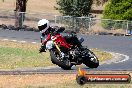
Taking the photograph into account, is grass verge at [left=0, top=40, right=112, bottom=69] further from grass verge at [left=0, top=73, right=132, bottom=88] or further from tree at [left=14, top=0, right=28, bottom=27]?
tree at [left=14, top=0, right=28, bottom=27]

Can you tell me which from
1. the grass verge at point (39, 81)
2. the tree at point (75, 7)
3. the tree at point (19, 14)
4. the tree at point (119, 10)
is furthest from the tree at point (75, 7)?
the grass verge at point (39, 81)

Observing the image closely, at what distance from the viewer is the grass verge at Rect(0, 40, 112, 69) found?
3171 cm

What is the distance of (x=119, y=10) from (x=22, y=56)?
3079cm

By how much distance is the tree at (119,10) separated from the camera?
63741 millimetres

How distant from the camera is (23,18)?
6009cm

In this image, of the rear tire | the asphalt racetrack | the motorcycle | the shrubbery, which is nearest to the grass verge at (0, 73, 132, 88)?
the motorcycle

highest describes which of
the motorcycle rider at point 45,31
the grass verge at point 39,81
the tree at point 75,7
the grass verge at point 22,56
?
the motorcycle rider at point 45,31

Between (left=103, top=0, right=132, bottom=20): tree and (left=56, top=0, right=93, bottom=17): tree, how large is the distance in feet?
15.2

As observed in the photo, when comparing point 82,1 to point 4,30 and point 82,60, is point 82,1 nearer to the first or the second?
point 4,30

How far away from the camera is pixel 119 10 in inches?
2549

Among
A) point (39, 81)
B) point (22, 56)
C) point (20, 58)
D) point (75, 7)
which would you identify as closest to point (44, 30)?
point (39, 81)

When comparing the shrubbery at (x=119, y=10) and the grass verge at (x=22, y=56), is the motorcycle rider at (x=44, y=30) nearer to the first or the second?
the grass verge at (x=22, y=56)

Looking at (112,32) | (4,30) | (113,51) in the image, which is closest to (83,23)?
(112,32)

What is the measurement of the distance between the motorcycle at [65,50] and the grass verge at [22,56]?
16.9m
